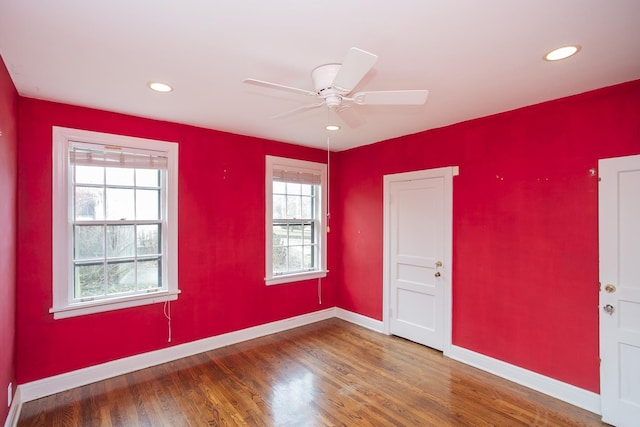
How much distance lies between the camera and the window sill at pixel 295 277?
4141 millimetres

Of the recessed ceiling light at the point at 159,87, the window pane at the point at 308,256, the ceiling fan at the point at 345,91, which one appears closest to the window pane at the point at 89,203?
the recessed ceiling light at the point at 159,87

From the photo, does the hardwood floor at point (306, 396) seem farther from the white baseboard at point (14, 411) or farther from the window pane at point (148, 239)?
the window pane at point (148, 239)

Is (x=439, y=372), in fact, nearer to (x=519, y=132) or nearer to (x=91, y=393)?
(x=519, y=132)

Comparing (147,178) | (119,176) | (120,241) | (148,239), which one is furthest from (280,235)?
(119,176)

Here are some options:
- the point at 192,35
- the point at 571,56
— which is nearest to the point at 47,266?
the point at 192,35

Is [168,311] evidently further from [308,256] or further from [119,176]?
[308,256]

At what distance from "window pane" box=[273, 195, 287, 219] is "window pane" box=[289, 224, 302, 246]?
0.23m

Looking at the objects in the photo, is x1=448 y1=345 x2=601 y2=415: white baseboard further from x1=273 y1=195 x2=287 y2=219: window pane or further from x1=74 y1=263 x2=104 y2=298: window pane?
x1=74 y1=263 x2=104 y2=298: window pane

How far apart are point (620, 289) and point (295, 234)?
3.36 m

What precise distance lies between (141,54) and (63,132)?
145 cm

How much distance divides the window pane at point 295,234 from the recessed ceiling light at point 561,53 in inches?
129

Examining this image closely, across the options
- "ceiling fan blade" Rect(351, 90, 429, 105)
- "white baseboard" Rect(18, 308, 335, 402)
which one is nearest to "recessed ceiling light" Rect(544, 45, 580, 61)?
"ceiling fan blade" Rect(351, 90, 429, 105)

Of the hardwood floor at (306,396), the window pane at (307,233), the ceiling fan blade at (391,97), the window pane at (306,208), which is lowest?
the hardwood floor at (306,396)

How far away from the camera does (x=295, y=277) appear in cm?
437
